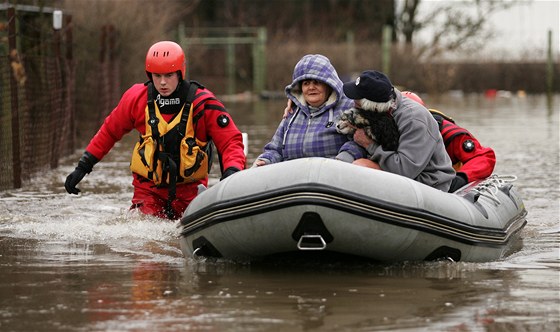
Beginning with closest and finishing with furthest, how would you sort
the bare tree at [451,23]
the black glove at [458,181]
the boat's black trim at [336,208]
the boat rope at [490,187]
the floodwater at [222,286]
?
the floodwater at [222,286] < the boat's black trim at [336,208] < the boat rope at [490,187] < the black glove at [458,181] < the bare tree at [451,23]

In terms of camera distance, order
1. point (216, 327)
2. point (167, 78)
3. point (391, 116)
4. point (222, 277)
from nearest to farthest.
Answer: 1. point (216, 327)
2. point (222, 277)
3. point (391, 116)
4. point (167, 78)

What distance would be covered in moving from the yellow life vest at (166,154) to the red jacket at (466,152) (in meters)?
1.80

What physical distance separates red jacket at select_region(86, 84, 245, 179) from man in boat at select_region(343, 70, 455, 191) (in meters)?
1.41

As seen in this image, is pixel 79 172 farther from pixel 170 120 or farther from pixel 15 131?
pixel 15 131

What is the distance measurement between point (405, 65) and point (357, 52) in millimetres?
1590

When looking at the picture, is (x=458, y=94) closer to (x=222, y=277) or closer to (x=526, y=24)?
Result: (x=526, y=24)

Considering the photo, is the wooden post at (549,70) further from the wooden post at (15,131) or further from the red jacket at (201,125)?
the red jacket at (201,125)

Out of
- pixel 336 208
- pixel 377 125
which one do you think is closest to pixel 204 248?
pixel 336 208

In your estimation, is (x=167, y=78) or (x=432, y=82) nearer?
(x=167, y=78)

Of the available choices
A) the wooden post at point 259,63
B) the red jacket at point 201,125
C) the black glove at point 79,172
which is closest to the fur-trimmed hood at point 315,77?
the red jacket at point 201,125

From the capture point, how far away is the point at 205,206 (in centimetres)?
774

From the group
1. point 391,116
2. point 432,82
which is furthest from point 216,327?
point 432,82

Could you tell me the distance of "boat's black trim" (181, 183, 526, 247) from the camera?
723 centimetres

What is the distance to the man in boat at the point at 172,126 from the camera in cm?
950
